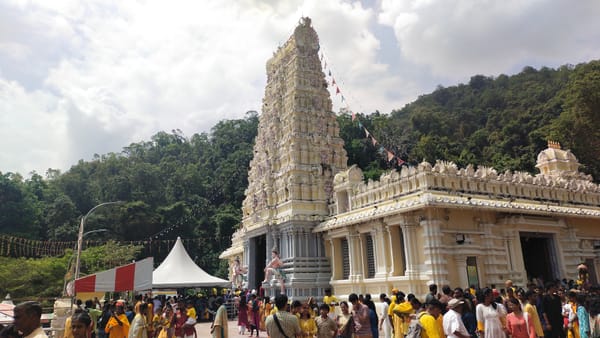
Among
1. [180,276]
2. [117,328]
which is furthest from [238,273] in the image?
[117,328]

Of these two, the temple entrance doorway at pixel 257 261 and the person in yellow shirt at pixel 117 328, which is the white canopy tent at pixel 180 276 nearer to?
the temple entrance doorway at pixel 257 261

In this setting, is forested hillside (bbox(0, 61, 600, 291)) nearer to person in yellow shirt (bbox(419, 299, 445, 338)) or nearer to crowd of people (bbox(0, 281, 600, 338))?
crowd of people (bbox(0, 281, 600, 338))

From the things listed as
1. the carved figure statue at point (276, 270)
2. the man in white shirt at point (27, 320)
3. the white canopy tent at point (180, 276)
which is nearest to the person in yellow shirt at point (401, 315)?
the man in white shirt at point (27, 320)

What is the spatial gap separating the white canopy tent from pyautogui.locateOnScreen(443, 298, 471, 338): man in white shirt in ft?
71.7

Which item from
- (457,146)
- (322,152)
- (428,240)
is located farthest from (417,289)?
(457,146)

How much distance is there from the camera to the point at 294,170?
24984 mm

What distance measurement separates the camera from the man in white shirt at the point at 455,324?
6.69 metres

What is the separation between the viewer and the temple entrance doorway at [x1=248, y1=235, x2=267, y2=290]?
27.4 metres

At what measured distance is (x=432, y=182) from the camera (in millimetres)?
18422

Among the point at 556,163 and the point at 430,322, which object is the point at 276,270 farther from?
the point at 430,322

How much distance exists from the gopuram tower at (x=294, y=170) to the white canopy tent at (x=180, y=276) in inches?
98.3

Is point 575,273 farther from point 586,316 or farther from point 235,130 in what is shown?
point 235,130

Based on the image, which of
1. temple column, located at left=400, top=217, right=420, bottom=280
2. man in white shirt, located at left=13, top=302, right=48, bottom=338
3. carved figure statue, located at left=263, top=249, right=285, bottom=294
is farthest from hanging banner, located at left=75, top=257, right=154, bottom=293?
carved figure statue, located at left=263, top=249, right=285, bottom=294

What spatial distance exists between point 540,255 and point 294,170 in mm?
13129
